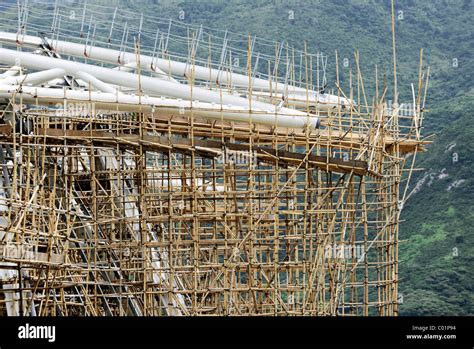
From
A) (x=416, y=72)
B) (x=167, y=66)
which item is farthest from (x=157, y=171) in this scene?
(x=416, y=72)

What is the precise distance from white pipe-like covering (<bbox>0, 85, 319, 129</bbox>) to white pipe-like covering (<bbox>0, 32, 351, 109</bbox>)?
272cm

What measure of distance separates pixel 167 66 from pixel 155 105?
18.9 feet

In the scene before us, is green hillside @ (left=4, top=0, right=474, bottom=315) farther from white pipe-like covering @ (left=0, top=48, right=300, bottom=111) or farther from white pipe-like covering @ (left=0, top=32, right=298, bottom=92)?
white pipe-like covering @ (left=0, top=48, right=300, bottom=111)

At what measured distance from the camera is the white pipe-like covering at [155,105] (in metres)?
24.0

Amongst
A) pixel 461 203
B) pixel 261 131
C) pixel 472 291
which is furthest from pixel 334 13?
pixel 261 131

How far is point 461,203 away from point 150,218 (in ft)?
71.7

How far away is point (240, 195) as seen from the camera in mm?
26031

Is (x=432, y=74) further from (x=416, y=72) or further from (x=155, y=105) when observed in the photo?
(x=155, y=105)

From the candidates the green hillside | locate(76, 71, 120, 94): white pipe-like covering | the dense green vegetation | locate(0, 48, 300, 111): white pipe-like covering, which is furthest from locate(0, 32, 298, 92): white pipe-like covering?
the dense green vegetation

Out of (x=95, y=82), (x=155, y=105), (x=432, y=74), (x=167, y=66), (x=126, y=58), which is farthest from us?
(x=432, y=74)

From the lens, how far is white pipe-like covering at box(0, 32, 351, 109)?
28.4 metres

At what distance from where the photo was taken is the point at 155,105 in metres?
24.4
